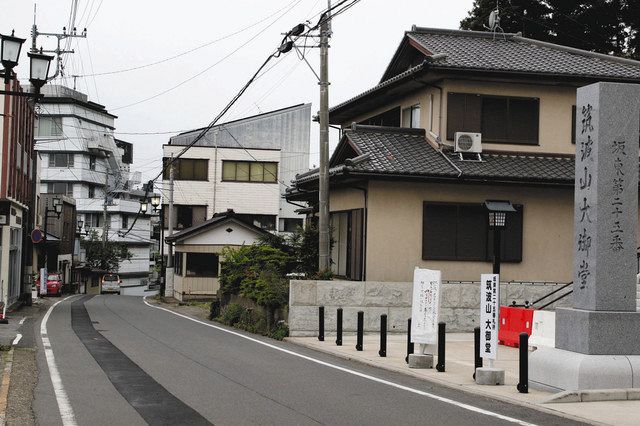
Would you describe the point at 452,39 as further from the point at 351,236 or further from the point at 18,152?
the point at 18,152

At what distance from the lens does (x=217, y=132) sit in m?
59.3

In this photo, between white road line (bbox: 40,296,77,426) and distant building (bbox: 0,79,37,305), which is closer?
white road line (bbox: 40,296,77,426)

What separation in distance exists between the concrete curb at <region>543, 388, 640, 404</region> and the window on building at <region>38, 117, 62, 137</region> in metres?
74.3

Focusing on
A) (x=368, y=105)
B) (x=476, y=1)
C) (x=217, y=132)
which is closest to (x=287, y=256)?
(x=368, y=105)

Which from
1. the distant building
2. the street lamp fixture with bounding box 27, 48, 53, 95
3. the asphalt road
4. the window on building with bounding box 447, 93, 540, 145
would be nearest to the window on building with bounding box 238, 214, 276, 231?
the distant building

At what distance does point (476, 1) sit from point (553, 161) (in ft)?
76.3

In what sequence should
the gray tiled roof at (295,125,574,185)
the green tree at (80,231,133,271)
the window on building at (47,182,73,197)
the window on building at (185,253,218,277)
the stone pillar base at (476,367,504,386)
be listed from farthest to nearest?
the green tree at (80,231,133,271), the window on building at (47,182,73,197), the window on building at (185,253,218,277), the gray tiled roof at (295,125,574,185), the stone pillar base at (476,367,504,386)

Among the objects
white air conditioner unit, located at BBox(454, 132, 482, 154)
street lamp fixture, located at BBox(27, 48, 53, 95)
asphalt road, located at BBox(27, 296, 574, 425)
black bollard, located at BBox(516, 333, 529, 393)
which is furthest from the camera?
white air conditioner unit, located at BBox(454, 132, 482, 154)

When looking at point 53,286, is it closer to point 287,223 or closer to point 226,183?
point 226,183

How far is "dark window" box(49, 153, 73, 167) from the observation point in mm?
79125

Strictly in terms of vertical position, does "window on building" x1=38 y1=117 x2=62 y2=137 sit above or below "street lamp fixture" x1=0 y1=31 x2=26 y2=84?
above

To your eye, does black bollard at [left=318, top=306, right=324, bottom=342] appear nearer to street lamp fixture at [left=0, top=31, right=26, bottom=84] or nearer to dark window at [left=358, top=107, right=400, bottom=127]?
street lamp fixture at [left=0, top=31, right=26, bottom=84]

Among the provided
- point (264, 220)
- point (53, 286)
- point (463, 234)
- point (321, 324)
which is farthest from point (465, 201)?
point (53, 286)

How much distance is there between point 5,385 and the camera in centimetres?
1134
